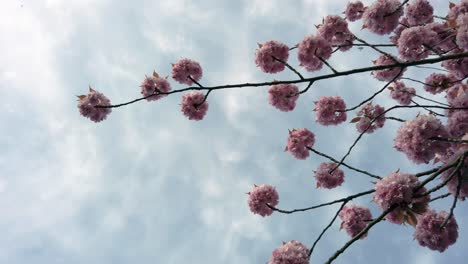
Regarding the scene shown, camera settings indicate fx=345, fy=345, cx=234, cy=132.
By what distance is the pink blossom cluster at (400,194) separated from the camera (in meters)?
3.39

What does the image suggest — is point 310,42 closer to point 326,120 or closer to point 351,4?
point 326,120

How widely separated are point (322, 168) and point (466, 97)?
3.19 metres

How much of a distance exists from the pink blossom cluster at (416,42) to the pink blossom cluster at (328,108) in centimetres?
176

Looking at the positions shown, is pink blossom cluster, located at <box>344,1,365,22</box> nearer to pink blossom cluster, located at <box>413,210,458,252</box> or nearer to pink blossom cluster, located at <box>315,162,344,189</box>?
pink blossom cluster, located at <box>315,162,344,189</box>

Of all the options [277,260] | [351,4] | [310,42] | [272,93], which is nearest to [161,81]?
[272,93]

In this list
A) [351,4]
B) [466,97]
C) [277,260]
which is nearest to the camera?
[277,260]

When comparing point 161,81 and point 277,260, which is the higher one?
point 161,81

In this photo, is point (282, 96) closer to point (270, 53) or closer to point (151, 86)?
point (270, 53)

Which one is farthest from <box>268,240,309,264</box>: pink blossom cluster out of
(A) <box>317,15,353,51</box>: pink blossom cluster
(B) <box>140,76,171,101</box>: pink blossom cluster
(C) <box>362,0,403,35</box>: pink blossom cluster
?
(A) <box>317,15,353,51</box>: pink blossom cluster

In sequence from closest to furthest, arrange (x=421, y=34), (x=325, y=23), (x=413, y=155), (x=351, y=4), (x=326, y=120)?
(x=413, y=155) < (x=421, y=34) < (x=325, y=23) < (x=326, y=120) < (x=351, y=4)

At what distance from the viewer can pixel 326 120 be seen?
Result: 729 cm

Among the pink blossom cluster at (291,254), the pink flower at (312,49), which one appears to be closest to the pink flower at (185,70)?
the pink flower at (312,49)

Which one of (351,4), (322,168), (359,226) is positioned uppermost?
(351,4)

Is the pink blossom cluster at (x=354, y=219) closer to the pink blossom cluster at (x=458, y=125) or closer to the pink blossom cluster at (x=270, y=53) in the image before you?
the pink blossom cluster at (x=458, y=125)
